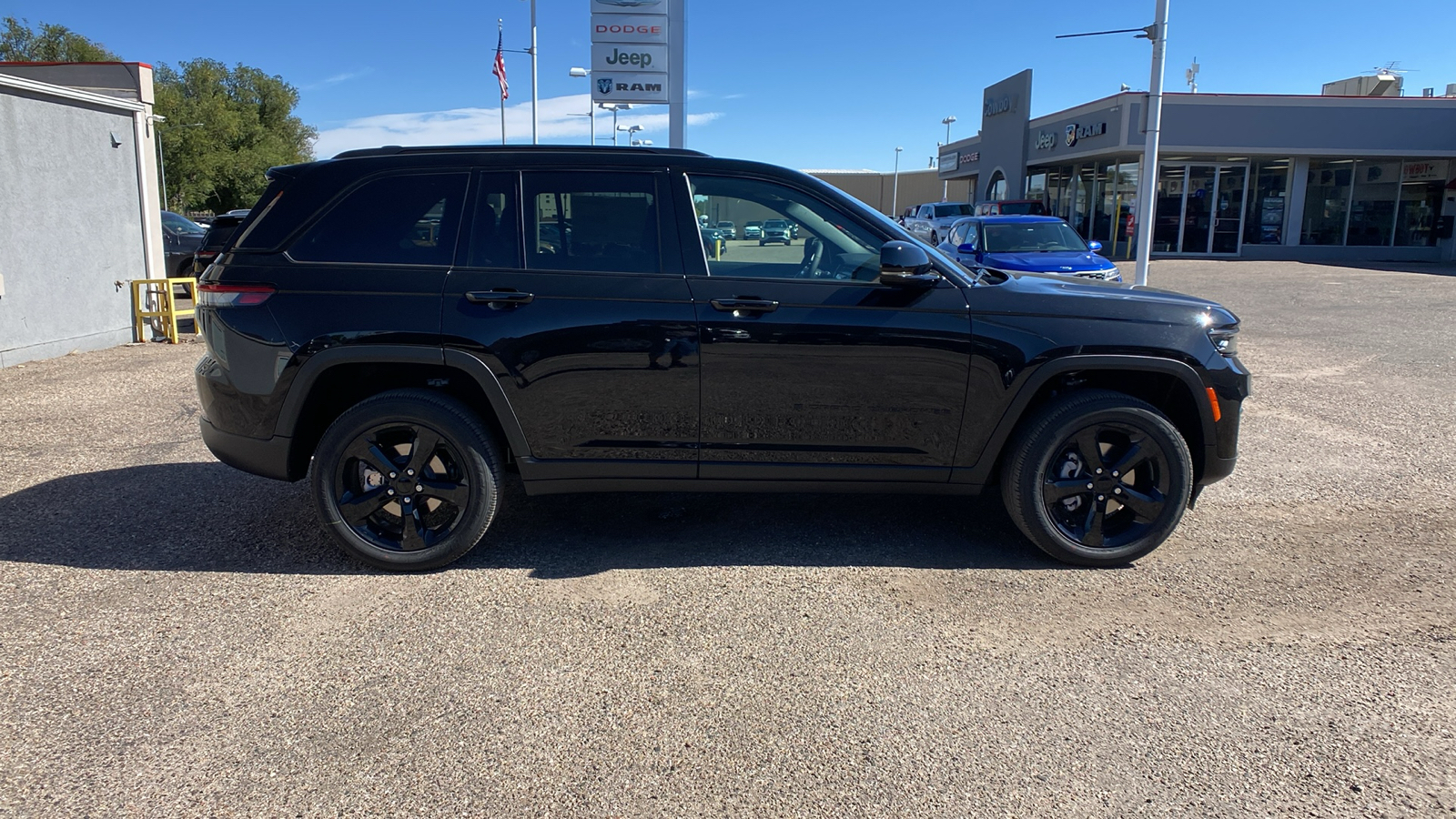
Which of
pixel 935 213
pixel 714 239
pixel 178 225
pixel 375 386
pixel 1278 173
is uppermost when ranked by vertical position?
pixel 1278 173

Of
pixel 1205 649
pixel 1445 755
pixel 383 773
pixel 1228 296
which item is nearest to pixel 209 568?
pixel 383 773

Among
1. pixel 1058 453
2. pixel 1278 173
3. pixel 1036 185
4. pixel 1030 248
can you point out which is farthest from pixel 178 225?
pixel 1036 185

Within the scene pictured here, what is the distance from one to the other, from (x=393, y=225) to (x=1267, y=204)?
108 feet

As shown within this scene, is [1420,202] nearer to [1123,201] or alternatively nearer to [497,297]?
[1123,201]

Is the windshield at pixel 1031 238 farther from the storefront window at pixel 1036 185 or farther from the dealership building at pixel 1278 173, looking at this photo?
the storefront window at pixel 1036 185

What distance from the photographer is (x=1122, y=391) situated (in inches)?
178

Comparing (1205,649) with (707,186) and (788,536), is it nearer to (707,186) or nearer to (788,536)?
(788,536)

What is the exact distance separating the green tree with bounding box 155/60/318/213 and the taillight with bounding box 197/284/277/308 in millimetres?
47940

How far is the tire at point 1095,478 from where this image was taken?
4.31 m

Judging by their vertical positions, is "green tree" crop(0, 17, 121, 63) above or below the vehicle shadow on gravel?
above

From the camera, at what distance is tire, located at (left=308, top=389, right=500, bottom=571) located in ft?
14.0

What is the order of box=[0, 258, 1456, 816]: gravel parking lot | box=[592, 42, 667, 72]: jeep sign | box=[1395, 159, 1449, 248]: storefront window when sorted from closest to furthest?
box=[0, 258, 1456, 816]: gravel parking lot → box=[592, 42, 667, 72]: jeep sign → box=[1395, 159, 1449, 248]: storefront window

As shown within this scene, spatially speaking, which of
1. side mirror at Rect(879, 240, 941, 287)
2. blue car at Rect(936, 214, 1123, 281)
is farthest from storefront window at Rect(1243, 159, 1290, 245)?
side mirror at Rect(879, 240, 941, 287)

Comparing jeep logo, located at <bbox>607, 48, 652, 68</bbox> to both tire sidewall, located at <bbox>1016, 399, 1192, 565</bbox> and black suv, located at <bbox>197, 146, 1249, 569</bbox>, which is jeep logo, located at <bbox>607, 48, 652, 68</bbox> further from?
tire sidewall, located at <bbox>1016, 399, 1192, 565</bbox>
